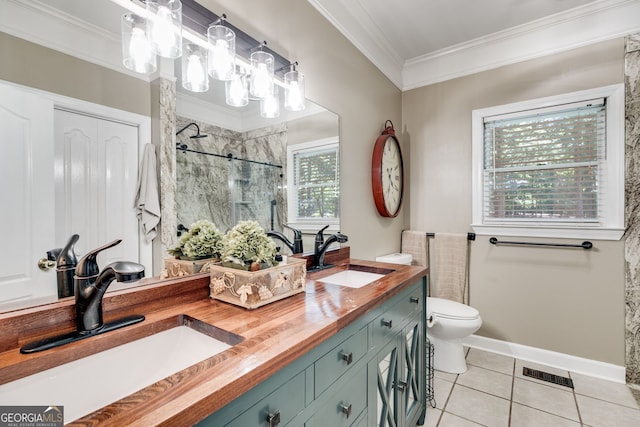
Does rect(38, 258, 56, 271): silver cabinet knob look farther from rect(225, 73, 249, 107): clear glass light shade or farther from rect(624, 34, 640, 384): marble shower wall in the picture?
rect(624, 34, 640, 384): marble shower wall

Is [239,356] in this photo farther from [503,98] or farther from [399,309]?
[503,98]

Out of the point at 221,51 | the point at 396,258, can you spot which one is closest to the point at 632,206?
the point at 396,258

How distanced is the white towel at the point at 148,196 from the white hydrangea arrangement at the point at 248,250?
0.88ft

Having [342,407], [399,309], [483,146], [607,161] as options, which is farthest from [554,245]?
[342,407]

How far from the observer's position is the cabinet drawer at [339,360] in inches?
33.0

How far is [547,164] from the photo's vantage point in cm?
232

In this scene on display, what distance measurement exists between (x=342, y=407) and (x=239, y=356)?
1.54ft

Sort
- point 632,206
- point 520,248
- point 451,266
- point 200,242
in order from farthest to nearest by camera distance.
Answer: point 451,266
point 520,248
point 632,206
point 200,242

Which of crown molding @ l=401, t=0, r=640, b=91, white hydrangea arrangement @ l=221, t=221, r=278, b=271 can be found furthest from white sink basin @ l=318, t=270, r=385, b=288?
crown molding @ l=401, t=0, r=640, b=91

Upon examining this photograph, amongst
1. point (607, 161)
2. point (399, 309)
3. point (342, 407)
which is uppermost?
point (607, 161)

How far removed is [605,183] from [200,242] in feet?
8.96

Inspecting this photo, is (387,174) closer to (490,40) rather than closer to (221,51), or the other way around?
(490,40)

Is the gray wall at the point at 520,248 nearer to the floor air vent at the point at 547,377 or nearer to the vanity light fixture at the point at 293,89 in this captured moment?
the floor air vent at the point at 547,377

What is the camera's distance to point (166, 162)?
1.05 meters
